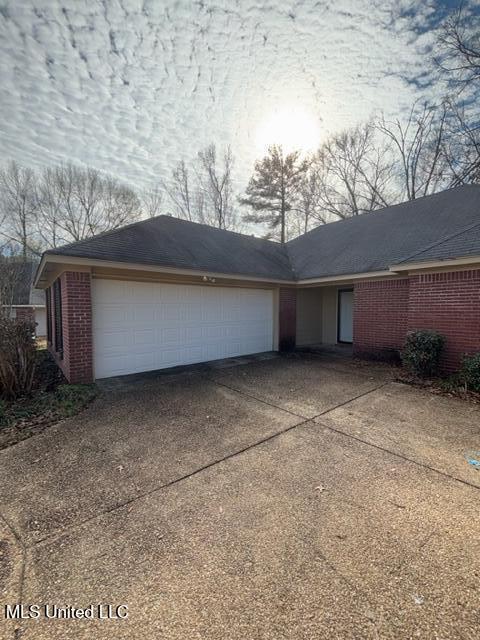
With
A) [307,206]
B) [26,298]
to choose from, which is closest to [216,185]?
[307,206]

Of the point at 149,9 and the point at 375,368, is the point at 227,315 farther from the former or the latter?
the point at 149,9

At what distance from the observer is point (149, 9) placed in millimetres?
5363

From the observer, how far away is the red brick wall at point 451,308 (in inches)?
239

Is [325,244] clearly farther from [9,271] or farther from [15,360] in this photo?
[9,271]

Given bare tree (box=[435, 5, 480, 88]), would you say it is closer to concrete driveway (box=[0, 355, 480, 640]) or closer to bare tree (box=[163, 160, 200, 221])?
concrete driveway (box=[0, 355, 480, 640])

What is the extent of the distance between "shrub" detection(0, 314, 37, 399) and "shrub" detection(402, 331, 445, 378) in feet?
26.3

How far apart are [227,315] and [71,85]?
6.74 meters

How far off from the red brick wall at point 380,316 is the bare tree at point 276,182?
13.7m

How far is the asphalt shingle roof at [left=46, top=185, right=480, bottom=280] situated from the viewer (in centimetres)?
657

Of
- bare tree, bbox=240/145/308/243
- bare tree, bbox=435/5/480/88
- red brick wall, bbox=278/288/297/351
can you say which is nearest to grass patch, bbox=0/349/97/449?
red brick wall, bbox=278/288/297/351

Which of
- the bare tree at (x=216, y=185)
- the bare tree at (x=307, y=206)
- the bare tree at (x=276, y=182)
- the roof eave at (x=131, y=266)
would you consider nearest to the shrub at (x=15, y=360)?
the roof eave at (x=131, y=266)

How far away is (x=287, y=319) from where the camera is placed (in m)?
10.5

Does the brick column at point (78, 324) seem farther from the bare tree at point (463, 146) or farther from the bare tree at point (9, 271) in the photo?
the bare tree at point (9, 271)

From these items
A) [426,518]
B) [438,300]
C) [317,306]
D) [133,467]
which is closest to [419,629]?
[426,518]
